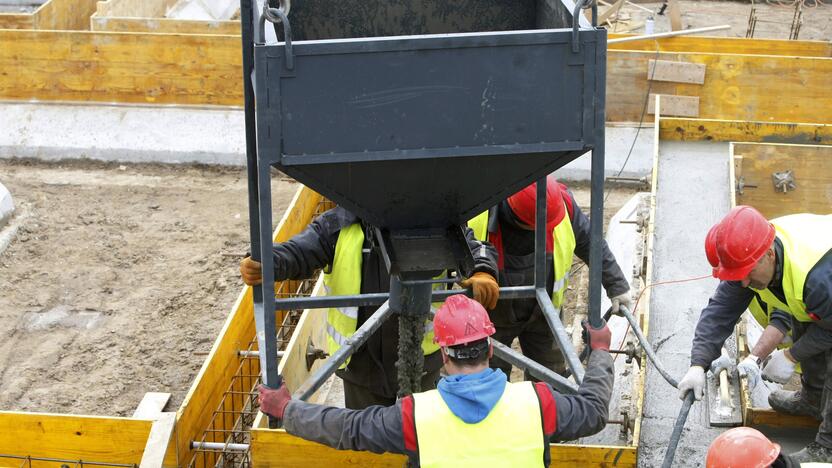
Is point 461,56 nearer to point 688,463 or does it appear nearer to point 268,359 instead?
point 268,359

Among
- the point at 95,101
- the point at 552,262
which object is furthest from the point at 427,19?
the point at 95,101

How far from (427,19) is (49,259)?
6028 millimetres

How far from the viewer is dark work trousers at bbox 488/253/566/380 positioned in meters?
6.11

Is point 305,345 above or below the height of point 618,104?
below

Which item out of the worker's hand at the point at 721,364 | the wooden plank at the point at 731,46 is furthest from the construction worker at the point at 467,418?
the wooden plank at the point at 731,46

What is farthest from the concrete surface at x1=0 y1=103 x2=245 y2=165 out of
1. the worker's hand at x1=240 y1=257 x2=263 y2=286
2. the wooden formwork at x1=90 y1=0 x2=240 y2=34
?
the worker's hand at x1=240 y1=257 x2=263 y2=286

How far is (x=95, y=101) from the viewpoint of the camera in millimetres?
12906

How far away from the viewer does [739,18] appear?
19500 mm

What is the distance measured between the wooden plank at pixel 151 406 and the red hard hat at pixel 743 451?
385 cm

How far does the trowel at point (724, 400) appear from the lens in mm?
5629

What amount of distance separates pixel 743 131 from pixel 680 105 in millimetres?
3427

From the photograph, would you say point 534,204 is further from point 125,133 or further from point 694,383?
point 125,133

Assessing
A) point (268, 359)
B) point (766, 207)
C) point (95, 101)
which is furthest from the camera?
point (95, 101)

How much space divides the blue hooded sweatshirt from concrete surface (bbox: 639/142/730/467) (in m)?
1.85
